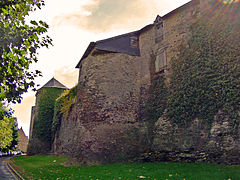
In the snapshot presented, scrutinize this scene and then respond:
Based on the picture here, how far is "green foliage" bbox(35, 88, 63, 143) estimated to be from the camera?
2577cm

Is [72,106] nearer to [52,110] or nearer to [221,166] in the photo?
[52,110]

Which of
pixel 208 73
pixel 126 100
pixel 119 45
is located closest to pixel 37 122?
pixel 126 100

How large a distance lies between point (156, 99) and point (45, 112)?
653 inches

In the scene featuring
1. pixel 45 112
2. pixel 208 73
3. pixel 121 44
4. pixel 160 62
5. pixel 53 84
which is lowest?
pixel 45 112

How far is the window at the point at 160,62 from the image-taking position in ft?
47.0

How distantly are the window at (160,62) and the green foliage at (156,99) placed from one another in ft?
1.73

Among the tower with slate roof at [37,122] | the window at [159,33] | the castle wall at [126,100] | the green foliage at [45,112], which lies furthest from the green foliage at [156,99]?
the tower with slate roof at [37,122]

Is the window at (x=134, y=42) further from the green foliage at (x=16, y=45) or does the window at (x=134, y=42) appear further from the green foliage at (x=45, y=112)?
the green foliage at (x=45, y=112)

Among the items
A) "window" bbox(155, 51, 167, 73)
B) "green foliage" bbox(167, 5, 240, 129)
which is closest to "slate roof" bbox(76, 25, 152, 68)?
"window" bbox(155, 51, 167, 73)

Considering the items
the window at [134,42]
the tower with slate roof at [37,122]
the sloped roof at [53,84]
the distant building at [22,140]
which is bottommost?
the distant building at [22,140]

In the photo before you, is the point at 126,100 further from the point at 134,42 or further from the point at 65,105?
the point at 65,105

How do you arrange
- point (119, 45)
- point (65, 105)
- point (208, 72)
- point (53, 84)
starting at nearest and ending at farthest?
1. point (208, 72)
2. point (119, 45)
3. point (65, 105)
4. point (53, 84)

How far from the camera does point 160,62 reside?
47.9 ft

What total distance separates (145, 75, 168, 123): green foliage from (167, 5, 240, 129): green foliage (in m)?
0.67
